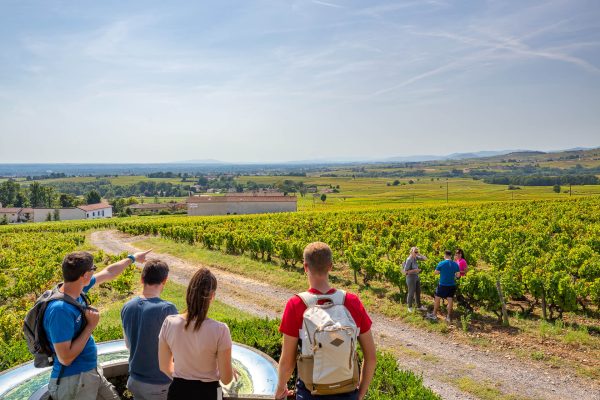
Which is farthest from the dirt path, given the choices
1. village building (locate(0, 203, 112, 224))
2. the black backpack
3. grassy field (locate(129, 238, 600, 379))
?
village building (locate(0, 203, 112, 224))

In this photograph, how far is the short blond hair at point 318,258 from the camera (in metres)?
3.53

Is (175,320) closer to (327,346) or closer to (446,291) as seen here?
(327,346)

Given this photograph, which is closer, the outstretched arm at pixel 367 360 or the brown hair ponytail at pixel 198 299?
the brown hair ponytail at pixel 198 299

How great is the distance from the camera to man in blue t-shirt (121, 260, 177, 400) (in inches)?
158

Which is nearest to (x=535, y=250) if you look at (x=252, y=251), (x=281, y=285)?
(x=281, y=285)

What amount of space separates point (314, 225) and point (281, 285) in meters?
14.9

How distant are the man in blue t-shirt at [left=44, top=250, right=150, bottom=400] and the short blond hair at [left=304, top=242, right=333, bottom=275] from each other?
1984mm

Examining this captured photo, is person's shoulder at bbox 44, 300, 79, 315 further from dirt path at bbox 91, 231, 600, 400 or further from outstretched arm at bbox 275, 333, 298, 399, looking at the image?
dirt path at bbox 91, 231, 600, 400

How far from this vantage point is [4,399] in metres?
4.92

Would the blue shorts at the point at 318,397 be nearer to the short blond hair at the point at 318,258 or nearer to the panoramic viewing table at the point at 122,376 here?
the short blond hair at the point at 318,258

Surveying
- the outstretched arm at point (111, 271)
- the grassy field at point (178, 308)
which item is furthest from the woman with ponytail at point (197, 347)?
the grassy field at point (178, 308)

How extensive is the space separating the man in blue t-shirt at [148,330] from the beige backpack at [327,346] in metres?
1.45

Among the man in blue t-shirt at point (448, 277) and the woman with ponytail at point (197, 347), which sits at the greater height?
the woman with ponytail at point (197, 347)

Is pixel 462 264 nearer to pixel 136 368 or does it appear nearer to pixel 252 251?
pixel 136 368
